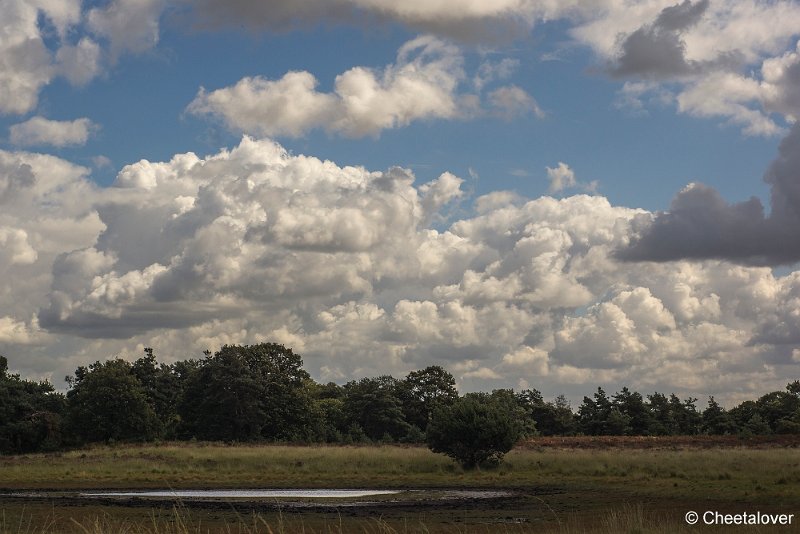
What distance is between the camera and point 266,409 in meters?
112

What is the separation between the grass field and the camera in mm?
31062

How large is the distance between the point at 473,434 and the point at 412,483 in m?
7.46

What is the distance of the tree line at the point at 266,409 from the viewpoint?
100 m

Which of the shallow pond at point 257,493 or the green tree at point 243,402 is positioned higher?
the green tree at point 243,402

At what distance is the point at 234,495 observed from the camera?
45.9 metres

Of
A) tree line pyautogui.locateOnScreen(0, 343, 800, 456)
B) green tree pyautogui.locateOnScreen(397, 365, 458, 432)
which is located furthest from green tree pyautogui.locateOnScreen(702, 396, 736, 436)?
green tree pyautogui.locateOnScreen(397, 365, 458, 432)

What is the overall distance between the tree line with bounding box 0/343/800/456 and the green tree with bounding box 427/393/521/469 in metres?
22.1

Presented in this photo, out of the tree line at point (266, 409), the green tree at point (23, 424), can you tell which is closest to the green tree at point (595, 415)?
the tree line at point (266, 409)

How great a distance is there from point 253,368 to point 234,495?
73.0 metres

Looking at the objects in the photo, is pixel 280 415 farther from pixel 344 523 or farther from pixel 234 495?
pixel 344 523

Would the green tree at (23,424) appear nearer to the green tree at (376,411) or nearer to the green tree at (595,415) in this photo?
the green tree at (376,411)

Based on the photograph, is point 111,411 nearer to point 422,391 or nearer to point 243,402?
point 243,402

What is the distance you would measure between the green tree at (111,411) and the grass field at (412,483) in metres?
17.8

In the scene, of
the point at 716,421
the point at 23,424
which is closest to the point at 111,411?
the point at 23,424
